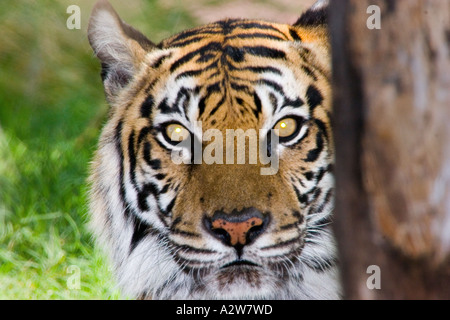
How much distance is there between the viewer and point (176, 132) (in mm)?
2822

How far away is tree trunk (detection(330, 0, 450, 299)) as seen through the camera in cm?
159

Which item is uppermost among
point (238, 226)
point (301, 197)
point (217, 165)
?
point (217, 165)

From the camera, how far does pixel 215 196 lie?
103 inches

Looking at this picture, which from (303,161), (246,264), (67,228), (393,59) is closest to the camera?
(393,59)

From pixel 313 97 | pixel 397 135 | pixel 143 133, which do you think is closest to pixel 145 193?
pixel 143 133

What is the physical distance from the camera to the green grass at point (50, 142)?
353 cm

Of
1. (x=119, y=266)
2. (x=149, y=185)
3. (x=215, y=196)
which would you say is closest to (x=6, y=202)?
(x=119, y=266)

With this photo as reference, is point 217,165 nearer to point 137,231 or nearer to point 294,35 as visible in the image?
point 137,231

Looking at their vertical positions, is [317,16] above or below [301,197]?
above

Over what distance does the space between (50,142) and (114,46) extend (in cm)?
193
